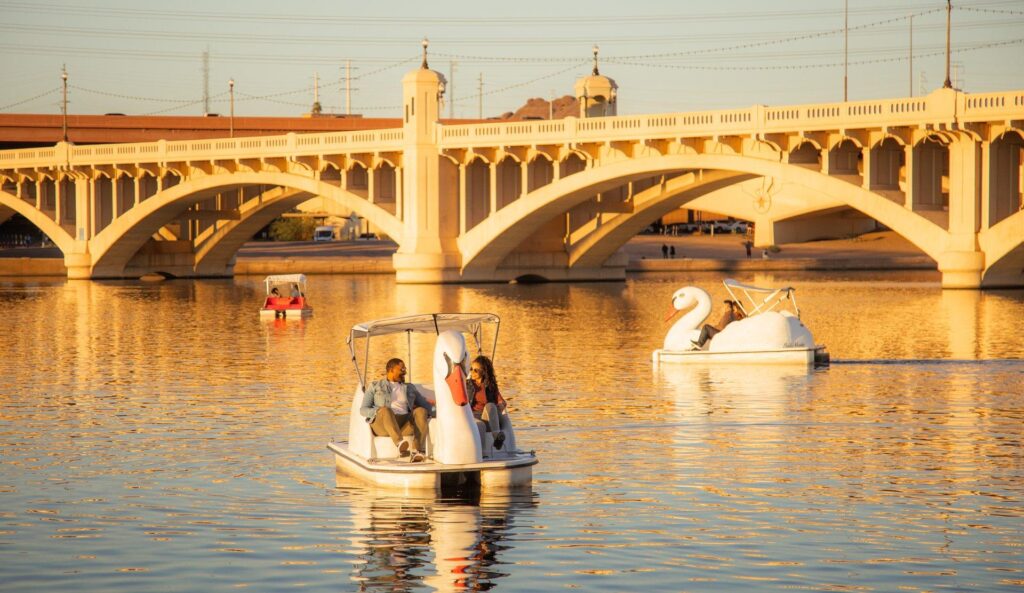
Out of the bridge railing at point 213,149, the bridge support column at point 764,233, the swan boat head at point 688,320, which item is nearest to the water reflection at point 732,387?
the swan boat head at point 688,320

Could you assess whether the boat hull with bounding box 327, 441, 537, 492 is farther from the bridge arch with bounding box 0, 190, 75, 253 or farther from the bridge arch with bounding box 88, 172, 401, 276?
the bridge arch with bounding box 0, 190, 75, 253

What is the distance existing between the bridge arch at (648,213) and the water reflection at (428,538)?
47438 mm

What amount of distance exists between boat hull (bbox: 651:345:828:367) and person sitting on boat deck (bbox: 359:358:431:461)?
55.0ft

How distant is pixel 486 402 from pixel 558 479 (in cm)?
145

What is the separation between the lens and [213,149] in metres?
89.7

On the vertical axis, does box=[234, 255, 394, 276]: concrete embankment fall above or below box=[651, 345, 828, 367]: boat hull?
above

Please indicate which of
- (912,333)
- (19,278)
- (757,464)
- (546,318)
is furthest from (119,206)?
(757,464)

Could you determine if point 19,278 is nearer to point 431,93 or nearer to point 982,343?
point 431,93

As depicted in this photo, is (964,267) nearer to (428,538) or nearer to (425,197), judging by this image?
(425,197)

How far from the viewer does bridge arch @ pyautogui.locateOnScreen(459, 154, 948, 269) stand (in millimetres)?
63938

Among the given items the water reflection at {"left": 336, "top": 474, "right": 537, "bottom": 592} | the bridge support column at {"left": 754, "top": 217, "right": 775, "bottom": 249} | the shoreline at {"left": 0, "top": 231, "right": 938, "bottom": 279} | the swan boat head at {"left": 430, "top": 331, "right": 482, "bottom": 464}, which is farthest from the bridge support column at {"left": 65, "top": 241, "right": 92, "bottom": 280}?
the swan boat head at {"left": 430, "top": 331, "right": 482, "bottom": 464}

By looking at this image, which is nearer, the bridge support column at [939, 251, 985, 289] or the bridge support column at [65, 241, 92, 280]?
the bridge support column at [939, 251, 985, 289]

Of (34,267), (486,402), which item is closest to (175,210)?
(34,267)

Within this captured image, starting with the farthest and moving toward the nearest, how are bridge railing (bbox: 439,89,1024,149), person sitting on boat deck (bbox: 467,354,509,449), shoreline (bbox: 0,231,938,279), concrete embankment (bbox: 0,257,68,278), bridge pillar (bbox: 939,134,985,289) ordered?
shoreline (bbox: 0,231,938,279) → concrete embankment (bbox: 0,257,68,278) → bridge pillar (bbox: 939,134,985,289) → bridge railing (bbox: 439,89,1024,149) → person sitting on boat deck (bbox: 467,354,509,449)
